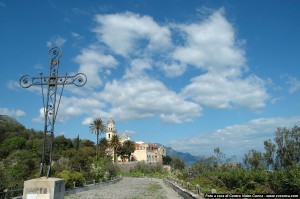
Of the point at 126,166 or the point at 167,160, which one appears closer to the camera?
the point at 126,166

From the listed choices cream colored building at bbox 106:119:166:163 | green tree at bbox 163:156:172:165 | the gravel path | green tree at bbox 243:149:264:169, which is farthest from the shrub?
green tree at bbox 163:156:172:165

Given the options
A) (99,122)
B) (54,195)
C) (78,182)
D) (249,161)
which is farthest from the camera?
(99,122)

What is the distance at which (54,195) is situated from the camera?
8086 mm

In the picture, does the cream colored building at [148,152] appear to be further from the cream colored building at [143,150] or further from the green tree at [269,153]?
the green tree at [269,153]

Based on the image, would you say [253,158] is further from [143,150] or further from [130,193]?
[143,150]

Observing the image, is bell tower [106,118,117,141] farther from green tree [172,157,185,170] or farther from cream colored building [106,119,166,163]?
green tree [172,157,185,170]

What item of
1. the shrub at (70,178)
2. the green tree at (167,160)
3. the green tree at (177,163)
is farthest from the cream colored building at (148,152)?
the shrub at (70,178)

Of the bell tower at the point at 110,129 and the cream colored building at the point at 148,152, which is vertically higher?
the bell tower at the point at 110,129

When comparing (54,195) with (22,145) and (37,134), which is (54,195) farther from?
(37,134)

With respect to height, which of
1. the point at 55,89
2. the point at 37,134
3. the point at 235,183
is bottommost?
the point at 235,183

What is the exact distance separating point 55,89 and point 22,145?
73537 millimetres

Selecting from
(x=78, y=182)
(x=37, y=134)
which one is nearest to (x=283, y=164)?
(x=78, y=182)

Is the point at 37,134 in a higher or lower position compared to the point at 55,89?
higher

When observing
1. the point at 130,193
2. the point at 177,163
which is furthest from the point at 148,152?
the point at 130,193
